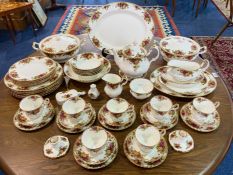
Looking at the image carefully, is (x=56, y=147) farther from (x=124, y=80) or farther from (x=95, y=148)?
(x=124, y=80)

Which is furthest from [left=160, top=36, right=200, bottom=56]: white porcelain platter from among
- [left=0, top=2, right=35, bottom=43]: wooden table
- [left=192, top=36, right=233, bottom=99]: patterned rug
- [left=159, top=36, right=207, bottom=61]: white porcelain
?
[left=0, top=2, right=35, bottom=43]: wooden table

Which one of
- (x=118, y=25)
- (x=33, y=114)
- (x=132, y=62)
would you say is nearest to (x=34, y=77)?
(x=33, y=114)

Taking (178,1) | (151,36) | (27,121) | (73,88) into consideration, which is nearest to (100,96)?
(73,88)

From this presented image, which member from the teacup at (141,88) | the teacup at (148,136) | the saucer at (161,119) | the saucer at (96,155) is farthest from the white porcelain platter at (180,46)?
the saucer at (96,155)

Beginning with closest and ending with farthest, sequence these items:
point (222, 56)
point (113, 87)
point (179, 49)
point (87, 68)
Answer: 1. point (113, 87)
2. point (87, 68)
3. point (179, 49)
4. point (222, 56)

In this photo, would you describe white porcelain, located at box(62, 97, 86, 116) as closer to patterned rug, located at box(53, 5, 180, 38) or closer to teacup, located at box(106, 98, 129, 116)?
teacup, located at box(106, 98, 129, 116)

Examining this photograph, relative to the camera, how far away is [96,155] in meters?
0.78

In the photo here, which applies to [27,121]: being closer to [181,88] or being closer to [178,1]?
[181,88]

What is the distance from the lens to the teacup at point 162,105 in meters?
0.88

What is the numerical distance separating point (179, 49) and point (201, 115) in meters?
0.43

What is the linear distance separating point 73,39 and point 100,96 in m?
0.39

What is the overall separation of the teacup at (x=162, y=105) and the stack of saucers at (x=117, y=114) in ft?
0.28

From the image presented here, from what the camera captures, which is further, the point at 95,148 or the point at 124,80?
the point at 124,80

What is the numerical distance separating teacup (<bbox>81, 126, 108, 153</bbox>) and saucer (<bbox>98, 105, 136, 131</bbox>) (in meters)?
0.06
